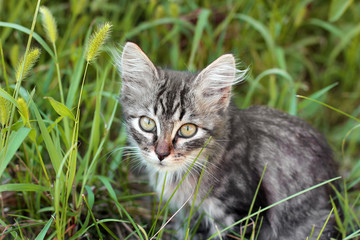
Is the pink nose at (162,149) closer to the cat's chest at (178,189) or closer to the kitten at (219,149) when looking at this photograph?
the kitten at (219,149)

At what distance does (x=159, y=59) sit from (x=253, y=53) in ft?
3.71

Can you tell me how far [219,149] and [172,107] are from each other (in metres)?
0.49

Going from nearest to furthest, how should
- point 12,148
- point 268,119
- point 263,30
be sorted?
point 12,148 → point 268,119 → point 263,30

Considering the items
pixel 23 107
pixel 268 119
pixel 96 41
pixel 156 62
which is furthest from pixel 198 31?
pixel 23 107

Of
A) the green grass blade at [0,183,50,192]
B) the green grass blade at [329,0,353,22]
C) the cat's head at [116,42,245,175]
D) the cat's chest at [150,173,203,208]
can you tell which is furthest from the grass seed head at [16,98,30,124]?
the green grass blade at [329,0,353,22]

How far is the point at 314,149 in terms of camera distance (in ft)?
11.9

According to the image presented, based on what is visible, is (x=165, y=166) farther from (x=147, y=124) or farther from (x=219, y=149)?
(x=219, y=149)

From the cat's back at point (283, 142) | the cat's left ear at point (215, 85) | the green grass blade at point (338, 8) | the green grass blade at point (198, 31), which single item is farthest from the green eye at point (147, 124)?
the green grass blade at point (338, 8)

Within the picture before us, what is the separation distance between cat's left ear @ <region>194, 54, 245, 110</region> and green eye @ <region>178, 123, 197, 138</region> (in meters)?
0.20

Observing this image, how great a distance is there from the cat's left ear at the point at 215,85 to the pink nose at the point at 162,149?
0.45 meters

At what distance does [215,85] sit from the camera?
3330 millimetres

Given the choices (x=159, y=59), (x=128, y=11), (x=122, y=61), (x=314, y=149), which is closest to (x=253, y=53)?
(x=159, y=59)

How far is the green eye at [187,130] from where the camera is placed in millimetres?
3174

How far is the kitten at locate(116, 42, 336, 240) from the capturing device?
10.4 feet
